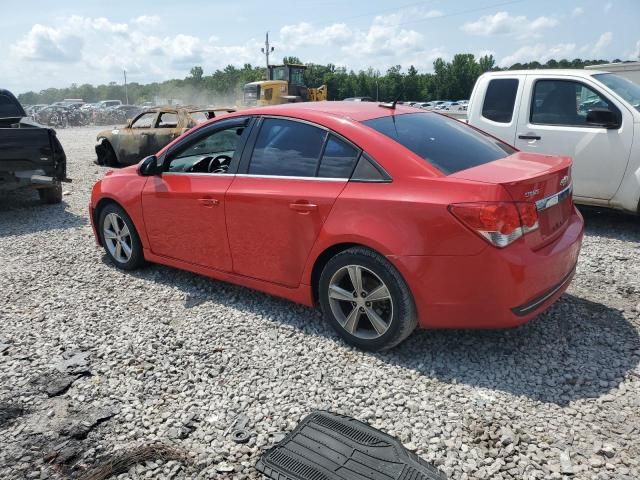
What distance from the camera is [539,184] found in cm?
321

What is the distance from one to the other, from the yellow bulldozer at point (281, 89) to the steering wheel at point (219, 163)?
20296mm

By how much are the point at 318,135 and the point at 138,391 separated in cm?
209

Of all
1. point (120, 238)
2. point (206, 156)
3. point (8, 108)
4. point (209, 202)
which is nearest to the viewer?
point (209, 202)

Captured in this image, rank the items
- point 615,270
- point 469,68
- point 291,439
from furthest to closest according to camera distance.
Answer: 1. point 469,68
2. point 615,270
3. point 291,439

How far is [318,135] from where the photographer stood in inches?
146

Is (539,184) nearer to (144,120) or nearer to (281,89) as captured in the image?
(144,120)

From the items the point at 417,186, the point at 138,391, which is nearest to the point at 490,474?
the point at 417,186

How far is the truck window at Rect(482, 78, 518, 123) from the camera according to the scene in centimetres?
669

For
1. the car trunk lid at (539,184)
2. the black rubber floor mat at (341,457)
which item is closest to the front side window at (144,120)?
the car trunk lid at (539,184)

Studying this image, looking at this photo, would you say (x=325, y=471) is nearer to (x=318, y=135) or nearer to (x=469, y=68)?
(x=318, y=135)

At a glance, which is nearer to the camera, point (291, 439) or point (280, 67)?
point (291, 439)

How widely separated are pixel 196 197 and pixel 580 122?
4660 mm

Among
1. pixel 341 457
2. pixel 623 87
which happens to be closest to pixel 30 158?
pixel 341 457

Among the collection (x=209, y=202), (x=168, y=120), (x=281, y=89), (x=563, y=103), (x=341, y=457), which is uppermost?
(x=281, y=89)
